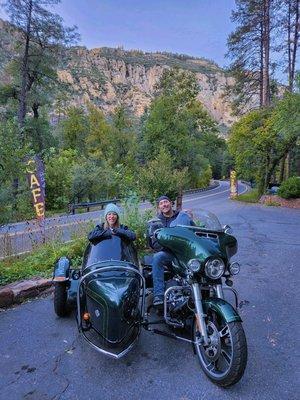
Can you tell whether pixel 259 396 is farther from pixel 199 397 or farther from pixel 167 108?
pixel 167 108

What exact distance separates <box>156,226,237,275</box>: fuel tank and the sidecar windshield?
0.80 feet

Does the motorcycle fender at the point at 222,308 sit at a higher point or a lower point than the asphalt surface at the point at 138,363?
higher

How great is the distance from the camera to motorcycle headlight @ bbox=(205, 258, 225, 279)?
122 inches

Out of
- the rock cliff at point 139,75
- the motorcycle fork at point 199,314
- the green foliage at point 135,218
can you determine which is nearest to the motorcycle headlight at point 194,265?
the motorcycle fork at point 199,314

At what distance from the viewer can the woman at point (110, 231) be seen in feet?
12.6

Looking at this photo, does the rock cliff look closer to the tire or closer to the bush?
the bush

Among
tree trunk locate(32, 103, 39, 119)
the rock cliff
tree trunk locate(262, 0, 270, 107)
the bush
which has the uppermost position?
the rock cliff

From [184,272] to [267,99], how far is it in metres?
25.0

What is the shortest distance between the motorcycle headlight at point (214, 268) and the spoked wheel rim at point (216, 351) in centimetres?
42

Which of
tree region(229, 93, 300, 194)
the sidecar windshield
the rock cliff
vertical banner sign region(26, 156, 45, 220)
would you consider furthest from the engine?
the rock cliff

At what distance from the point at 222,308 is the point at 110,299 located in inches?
39.7

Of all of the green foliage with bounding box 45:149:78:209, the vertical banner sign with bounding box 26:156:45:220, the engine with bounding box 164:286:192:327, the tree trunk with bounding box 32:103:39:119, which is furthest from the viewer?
the tree trunk with bounding box 32:103:39:119

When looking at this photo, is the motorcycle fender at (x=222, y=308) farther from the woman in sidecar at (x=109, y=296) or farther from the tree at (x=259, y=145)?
the tree at (x=259, y=145)

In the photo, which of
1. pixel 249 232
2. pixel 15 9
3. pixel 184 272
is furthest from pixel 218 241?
pixel 15 9
